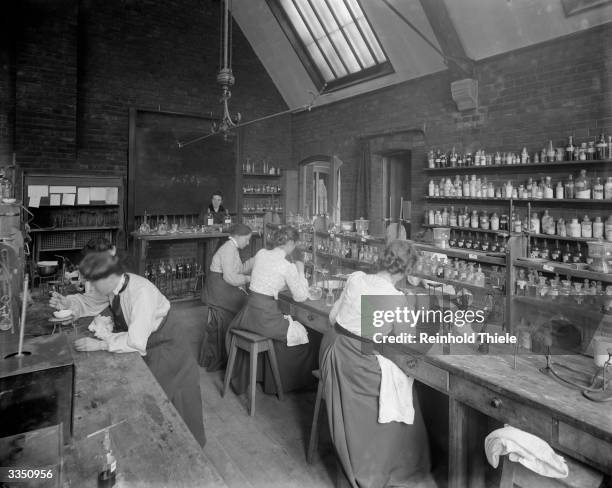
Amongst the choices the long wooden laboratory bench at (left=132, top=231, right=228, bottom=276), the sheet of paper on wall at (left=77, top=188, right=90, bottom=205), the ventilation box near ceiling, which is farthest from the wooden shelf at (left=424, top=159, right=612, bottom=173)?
the sheet of paper on wall at (left=77, top=188, right=90, bottom=205)

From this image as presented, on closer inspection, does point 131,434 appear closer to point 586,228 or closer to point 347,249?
point 347,249

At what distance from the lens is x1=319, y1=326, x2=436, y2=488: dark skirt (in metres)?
2.58

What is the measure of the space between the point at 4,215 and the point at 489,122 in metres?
5.47

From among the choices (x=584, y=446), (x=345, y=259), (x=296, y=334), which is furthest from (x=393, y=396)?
(x=345, y=259)

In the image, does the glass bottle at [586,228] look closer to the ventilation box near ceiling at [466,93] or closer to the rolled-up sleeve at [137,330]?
the ventilation box near ceiling at [466,93]

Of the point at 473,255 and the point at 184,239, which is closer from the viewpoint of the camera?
the point at 473,255

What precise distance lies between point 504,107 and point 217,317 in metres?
4.35

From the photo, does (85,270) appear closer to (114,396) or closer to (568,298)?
(114,396)

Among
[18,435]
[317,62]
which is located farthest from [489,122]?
[18,435]

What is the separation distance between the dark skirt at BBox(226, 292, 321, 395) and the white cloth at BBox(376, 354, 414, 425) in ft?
4.13

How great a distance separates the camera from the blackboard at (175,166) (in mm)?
8016

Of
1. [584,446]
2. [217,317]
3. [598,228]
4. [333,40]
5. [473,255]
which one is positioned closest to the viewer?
[584,446]

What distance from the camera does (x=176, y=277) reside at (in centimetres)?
831

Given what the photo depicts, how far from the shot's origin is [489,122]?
594 cm
